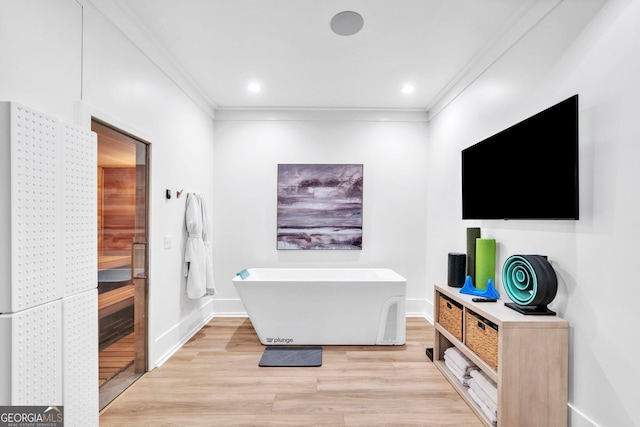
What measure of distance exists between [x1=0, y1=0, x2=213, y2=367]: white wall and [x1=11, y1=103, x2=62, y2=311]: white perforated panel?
288 mm

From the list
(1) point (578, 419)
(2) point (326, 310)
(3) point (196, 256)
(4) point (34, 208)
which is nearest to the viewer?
(4) point (34, 208)

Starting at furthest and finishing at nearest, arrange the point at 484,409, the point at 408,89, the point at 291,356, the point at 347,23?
the point at 408,89, the point at 291,356, the point at 347,23, the point at 484,409

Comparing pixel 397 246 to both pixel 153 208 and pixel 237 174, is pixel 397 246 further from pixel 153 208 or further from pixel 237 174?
pixel 153 208

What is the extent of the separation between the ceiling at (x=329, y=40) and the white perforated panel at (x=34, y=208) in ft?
3.85

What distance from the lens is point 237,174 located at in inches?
158

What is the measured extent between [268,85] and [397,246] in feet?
8.11

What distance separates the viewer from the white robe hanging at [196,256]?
3.11 metres

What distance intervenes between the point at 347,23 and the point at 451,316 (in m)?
2.37

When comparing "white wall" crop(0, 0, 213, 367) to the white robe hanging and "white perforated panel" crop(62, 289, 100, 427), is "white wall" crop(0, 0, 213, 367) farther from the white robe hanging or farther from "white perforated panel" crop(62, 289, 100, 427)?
"white perforated panel" crop(62, 289, 100, 427)

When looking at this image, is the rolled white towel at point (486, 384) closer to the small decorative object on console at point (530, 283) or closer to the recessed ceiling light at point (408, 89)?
the small decorative object on console at point (530, 283)

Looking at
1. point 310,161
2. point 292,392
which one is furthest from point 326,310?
point 310,161

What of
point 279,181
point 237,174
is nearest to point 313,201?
point 279,181

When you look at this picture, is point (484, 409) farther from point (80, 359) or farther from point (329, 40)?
point (329, 40)

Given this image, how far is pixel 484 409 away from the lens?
1.97 meters
